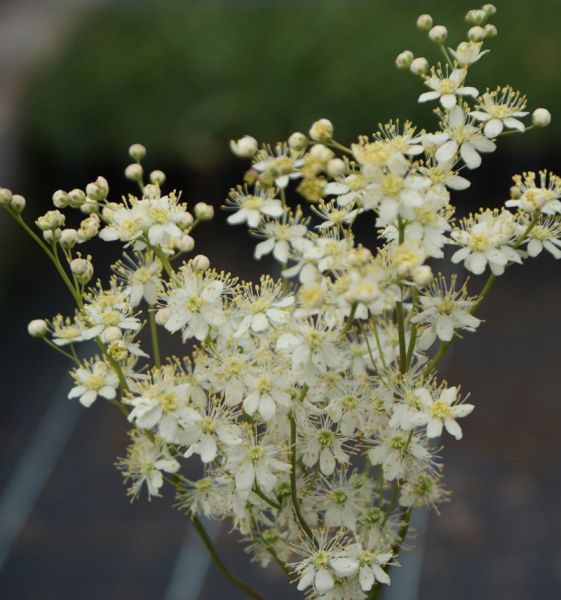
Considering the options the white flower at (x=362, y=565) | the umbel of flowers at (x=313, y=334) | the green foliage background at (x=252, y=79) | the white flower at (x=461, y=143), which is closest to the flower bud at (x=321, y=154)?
the umbel of flowers at (x=313, y=334)

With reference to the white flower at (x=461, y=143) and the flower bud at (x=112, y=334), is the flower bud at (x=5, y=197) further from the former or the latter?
the white flower at (x=461, y=143)

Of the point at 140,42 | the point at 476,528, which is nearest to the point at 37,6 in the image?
the point at 140,42

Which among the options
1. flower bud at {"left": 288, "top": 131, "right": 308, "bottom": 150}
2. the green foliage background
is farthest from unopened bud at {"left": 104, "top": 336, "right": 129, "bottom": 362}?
the green foliage background

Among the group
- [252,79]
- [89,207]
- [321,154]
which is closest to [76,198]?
[89,207]

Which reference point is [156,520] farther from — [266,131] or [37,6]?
[37,6]

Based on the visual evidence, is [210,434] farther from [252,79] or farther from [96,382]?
[252,79]
